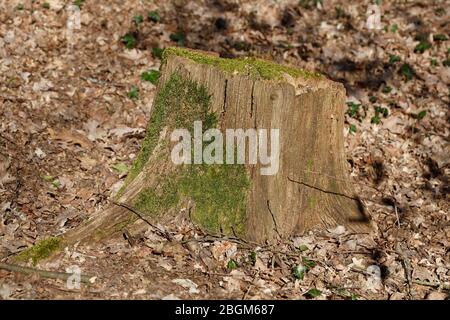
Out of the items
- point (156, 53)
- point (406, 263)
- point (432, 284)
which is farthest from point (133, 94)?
point (432, 284)

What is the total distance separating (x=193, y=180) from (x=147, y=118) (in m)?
2.32

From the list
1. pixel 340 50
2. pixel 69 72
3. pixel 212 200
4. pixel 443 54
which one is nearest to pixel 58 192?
pixel 212 200

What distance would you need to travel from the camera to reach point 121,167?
5867mm

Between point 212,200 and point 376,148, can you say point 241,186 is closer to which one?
point 212,200

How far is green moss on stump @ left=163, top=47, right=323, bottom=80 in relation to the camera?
431 centimetres

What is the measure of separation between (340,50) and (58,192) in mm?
4524

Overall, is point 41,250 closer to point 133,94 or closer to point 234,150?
point 234,150

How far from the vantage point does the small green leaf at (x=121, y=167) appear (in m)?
5.82

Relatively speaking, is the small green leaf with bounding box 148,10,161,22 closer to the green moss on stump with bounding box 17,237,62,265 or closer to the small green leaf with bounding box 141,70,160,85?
the small green leaf with bounding box 141,70,160,85

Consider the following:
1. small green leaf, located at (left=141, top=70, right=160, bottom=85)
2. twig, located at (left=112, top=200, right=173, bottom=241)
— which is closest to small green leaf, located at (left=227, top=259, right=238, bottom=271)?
twig, located at (left=112, top=200, right=173, bottom=241)

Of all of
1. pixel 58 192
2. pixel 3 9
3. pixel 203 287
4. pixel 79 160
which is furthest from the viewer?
pixel 3 9

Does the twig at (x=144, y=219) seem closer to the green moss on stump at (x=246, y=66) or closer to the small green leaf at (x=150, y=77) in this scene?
the green moss on stump at (x=246, y=66)

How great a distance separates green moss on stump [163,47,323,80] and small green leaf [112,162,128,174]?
5.55ft

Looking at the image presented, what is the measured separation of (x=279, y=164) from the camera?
14.8 ft
